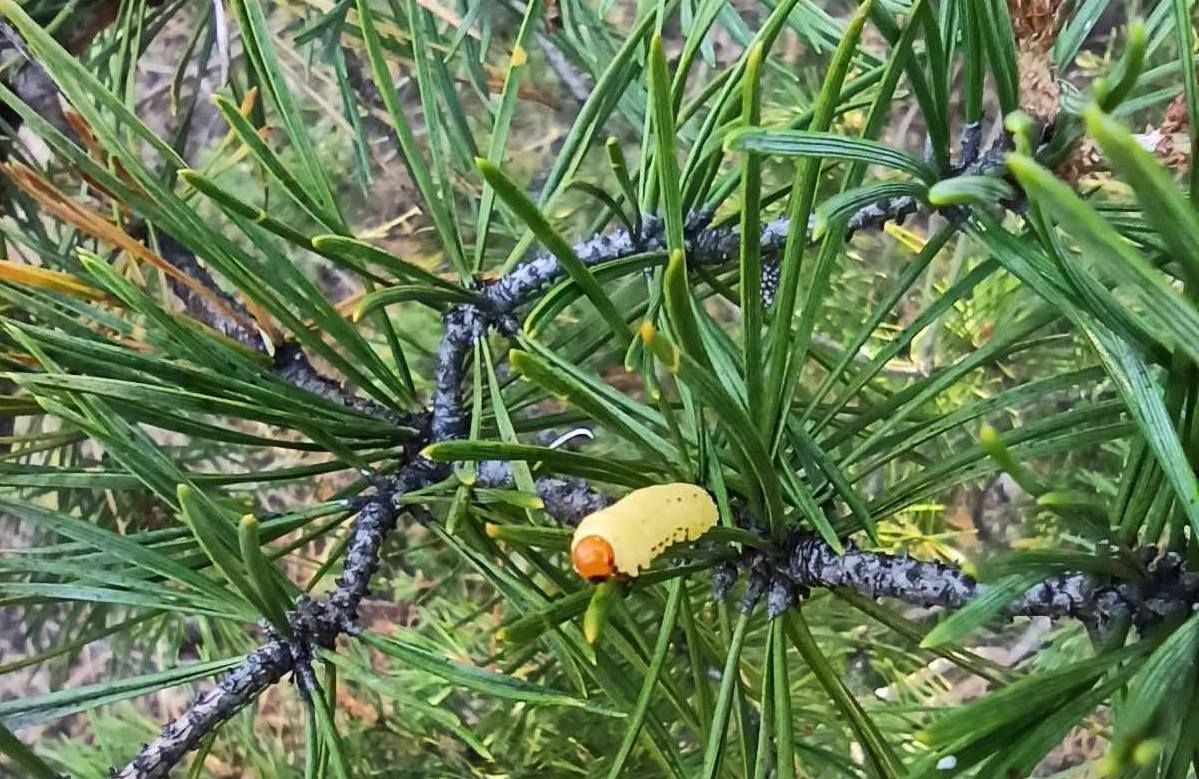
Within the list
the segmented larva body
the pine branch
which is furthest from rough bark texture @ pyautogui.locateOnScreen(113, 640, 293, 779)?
the segmented larva body

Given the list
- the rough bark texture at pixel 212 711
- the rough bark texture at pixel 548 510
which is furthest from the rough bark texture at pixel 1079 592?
the rough bark texture at pixel 212 711

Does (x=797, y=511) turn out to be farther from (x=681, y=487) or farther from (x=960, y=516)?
(x=960, y=516)

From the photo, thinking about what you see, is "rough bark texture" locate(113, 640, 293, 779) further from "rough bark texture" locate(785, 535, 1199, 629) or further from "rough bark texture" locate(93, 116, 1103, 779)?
"rough bark texture" locate(785, 535, 1199, 629)

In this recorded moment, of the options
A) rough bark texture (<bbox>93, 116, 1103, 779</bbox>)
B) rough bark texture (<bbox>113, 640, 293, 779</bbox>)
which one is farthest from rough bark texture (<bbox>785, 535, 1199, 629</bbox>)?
rough bark texture (<bbox>113, 640, 293, 779</bbox>)

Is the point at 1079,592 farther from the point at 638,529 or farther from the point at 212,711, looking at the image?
the point at 212,711

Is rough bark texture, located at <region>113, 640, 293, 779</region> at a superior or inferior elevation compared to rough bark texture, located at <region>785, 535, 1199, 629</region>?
inferior

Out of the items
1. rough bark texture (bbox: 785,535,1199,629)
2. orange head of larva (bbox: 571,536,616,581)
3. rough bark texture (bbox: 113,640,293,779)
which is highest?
orange head of larva (bbox: 571,536,616,581)

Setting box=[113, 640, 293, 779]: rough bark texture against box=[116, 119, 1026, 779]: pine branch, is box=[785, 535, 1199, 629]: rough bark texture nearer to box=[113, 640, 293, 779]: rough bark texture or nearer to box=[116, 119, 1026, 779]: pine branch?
box=[116, 119, 1026, 779]: pine branch

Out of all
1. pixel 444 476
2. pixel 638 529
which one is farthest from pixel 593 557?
pixel 444 476
